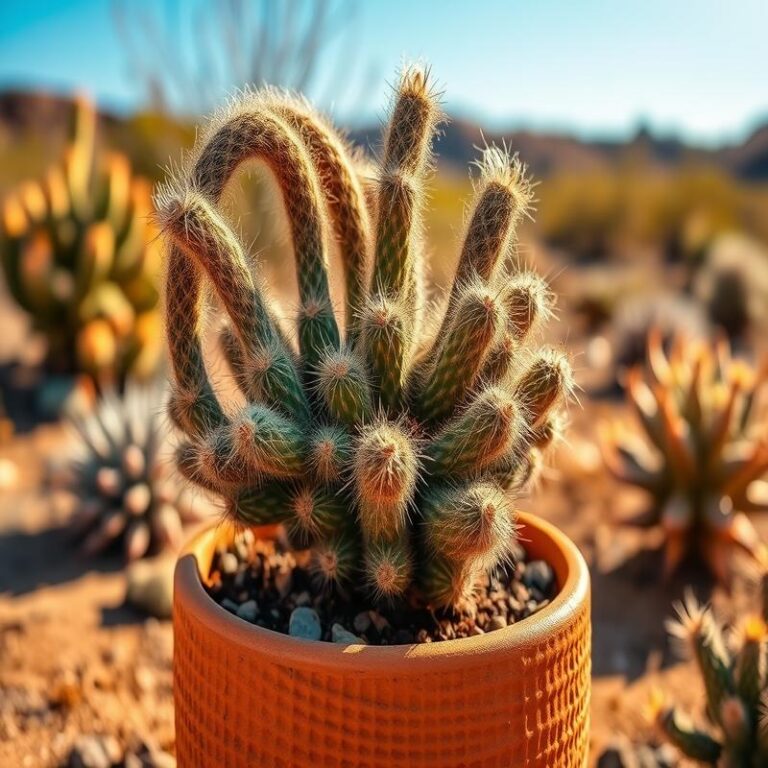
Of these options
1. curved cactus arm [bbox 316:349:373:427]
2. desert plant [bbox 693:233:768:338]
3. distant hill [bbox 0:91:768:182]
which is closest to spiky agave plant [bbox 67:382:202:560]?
distant hill [bbox 0:91:768:182]

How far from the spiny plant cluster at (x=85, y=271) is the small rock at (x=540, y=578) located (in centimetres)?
422

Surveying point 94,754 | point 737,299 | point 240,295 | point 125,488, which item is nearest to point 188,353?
point 240,295

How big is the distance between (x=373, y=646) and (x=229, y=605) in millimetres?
474

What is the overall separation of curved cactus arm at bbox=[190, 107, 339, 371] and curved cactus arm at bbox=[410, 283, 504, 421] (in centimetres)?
→ 28

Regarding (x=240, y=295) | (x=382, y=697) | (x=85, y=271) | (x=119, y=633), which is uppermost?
(x=240, y=295)

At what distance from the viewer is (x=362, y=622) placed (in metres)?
1.81

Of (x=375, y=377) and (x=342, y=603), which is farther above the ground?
(x=375, y=377)

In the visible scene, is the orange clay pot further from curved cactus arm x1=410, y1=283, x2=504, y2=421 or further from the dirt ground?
the dirt ground

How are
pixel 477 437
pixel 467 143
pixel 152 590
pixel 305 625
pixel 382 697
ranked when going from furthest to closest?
pixel 467 143, pixel 152 590, pixel 305 625, pixel 477 437, pixel 382 697

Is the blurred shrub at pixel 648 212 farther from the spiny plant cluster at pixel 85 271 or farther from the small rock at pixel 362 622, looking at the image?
the small rock at pixel 362 622

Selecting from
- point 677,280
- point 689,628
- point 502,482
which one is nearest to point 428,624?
point 502,482

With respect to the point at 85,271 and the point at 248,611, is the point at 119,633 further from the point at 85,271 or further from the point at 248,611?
the point at 85,271

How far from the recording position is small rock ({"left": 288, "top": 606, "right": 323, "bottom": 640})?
175 cm

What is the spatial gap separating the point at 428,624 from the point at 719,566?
216 cm
